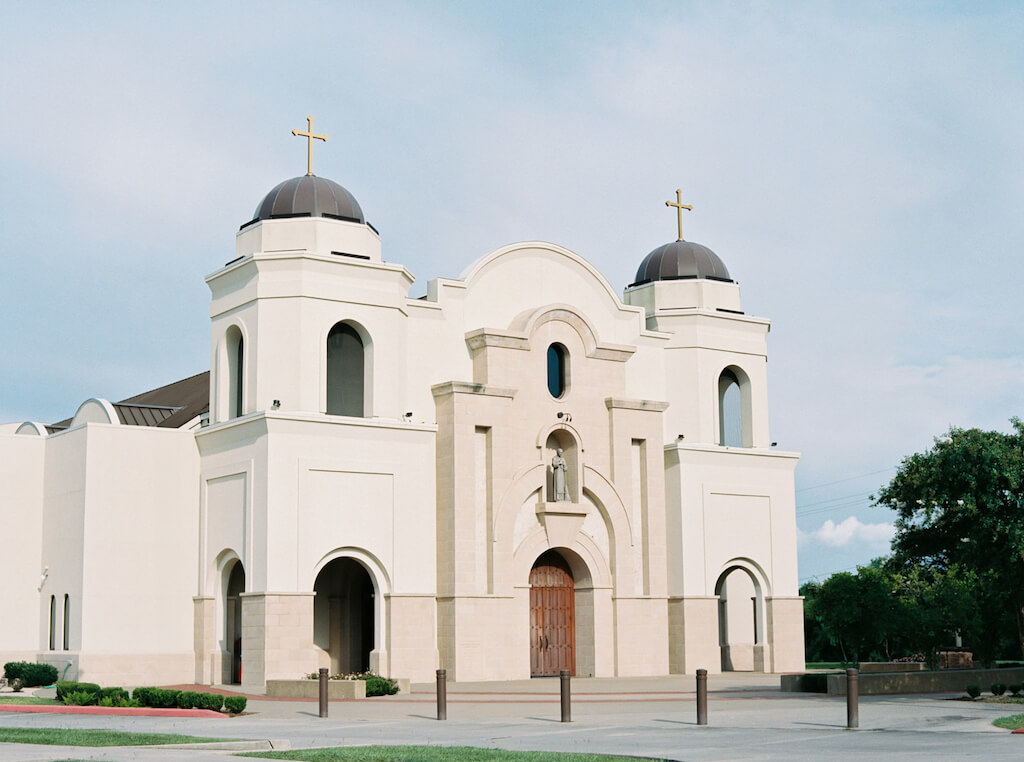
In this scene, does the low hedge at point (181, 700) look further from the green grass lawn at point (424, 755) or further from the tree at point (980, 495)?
the tree at point (980, 495)

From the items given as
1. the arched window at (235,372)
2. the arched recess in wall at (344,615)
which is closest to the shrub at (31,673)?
the arched recess in wall at (344,615)

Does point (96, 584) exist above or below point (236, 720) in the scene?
above

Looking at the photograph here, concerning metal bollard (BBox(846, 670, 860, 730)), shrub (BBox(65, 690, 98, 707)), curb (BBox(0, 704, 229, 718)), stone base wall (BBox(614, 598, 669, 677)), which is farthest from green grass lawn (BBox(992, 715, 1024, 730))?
stone base wall (BBox(614, 598, 669, 677))

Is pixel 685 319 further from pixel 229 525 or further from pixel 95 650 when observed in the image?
pixel 95 650

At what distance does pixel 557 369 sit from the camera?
40500 millimetres

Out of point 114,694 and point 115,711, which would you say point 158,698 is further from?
point 114,694

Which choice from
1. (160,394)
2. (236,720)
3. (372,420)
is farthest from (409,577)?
(160,394)

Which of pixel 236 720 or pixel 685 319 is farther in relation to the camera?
pixel 685 319

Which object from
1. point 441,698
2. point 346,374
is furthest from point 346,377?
point 441,698

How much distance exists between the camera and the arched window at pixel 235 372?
38.0m

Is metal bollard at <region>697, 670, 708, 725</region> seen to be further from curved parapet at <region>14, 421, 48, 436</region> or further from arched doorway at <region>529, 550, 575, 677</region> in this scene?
curved parapet at <region>14, 421, 48, 436</region>

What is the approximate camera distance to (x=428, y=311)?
38.4 m

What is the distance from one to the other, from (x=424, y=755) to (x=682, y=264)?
30.6m

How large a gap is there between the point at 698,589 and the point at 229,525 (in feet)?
48.9
